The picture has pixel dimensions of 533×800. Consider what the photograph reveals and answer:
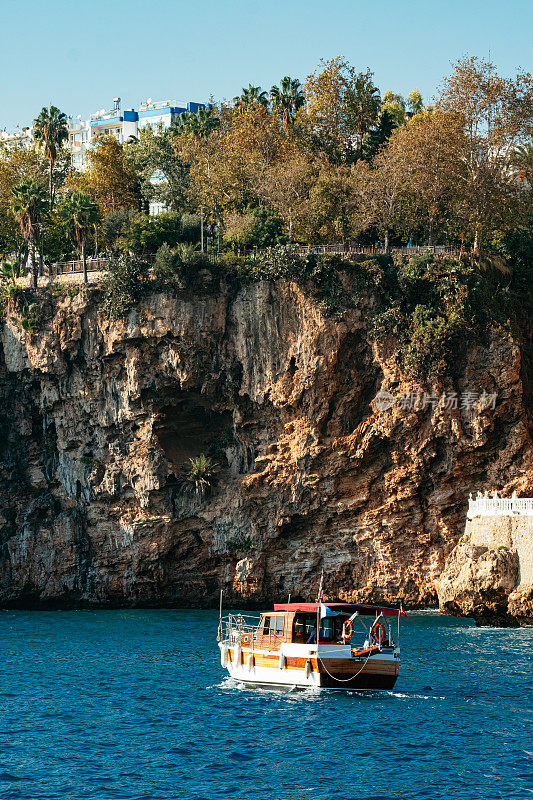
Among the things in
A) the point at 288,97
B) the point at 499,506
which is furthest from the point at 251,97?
the point at 499,506

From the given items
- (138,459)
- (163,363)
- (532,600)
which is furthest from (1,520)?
(532,600)

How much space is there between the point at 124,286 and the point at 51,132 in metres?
19.1

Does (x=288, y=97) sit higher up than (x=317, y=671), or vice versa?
(x=288, y=97)

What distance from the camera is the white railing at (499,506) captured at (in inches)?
2055

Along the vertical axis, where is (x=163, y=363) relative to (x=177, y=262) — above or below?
below

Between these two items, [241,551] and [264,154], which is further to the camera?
[264,154]

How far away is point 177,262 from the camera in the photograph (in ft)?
208

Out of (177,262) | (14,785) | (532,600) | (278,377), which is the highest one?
(177,262)

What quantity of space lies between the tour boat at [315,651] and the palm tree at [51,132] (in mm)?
42874

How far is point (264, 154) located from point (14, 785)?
50327 mm

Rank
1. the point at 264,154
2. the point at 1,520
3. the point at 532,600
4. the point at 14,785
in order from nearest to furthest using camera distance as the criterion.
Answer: the point at 14,785, the point at 532,600, the point at 1,520, the point at 264,154

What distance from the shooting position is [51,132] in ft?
252

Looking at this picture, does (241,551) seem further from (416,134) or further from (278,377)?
(416,134)

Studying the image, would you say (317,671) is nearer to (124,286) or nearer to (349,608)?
(349,608)
